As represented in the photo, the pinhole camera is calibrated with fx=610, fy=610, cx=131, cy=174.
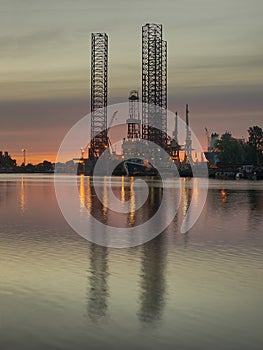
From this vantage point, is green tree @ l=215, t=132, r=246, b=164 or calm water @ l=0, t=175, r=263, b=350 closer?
calm water @ l=0, t=175, r=263, b=350

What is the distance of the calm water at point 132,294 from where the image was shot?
10.0 m

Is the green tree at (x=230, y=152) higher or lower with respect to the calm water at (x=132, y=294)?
higher

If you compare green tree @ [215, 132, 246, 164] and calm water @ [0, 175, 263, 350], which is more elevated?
green tree @ [215, 132, 246, 164]

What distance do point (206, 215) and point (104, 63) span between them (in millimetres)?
148653

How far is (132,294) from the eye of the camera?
42.8 feet

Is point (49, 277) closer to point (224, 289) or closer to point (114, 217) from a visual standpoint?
point (224, 289)

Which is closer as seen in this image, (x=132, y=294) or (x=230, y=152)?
(x=132, y=294)

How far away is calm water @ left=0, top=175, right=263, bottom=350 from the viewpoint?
32.8ft

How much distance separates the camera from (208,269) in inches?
643

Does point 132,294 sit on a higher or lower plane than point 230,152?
lower

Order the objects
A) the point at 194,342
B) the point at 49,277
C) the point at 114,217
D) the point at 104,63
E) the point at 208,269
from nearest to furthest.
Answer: the point at 194,342
the point at 49,277
the point at 208,269
the point at 114,217
the point at 104,63

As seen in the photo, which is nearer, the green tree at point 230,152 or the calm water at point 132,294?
the calm water at point 132,294

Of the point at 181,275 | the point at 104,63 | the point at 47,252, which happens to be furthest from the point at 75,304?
the point at 104,63

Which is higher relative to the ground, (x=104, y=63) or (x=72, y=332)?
(x=104, y=63)
